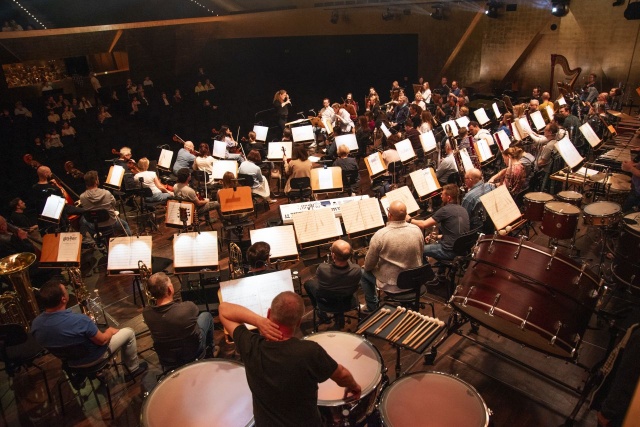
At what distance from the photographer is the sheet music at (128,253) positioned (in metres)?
5.07

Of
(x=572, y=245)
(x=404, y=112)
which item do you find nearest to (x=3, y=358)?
(x=572, y=245)

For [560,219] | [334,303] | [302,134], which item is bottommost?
[334,303]

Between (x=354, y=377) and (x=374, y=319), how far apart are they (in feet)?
2.14

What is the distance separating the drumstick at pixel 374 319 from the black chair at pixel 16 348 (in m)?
3.06

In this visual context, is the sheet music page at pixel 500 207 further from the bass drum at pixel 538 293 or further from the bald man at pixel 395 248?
the bass drum at pixel 538 293

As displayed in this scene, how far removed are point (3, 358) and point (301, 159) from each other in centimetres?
521

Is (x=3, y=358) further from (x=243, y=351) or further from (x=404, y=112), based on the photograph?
(x=404, y=112)

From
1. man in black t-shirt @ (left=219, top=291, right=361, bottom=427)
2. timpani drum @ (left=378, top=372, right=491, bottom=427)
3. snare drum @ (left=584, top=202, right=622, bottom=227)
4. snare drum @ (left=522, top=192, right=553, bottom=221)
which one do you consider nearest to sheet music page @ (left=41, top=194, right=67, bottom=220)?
man in black t-shirt @ (left=219, top=291, right=361, bottom=427)

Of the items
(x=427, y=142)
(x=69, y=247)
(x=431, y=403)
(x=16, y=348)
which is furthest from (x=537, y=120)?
(x=16, y=348)

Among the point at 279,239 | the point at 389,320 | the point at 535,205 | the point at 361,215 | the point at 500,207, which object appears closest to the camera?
the point at 389,320

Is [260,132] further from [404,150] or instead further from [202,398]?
[202,398]

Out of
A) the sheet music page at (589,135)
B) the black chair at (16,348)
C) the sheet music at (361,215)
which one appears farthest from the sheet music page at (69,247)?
the sheet music page at (589,135)

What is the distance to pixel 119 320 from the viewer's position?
219 inches

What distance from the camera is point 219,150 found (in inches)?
356
